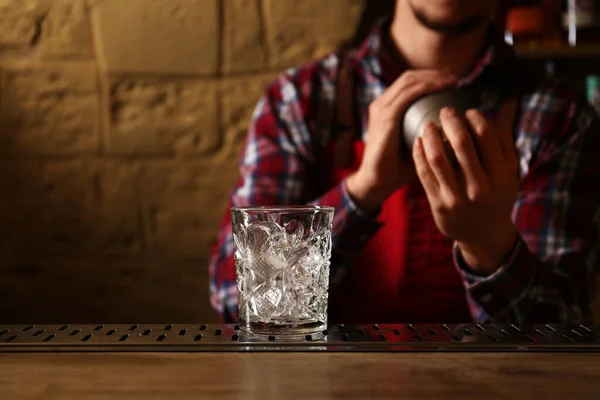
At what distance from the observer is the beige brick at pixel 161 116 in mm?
1863

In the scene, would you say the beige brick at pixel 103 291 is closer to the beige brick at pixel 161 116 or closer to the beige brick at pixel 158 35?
the beige brick at pixel 161 116

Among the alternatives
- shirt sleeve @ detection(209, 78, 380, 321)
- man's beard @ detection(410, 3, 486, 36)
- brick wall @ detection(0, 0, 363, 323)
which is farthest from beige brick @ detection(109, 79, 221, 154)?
man's beard @ detection(410, 3, 486, 36)

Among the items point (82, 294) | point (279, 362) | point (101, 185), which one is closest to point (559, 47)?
point (101, 185)

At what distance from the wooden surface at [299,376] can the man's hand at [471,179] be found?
1.55 feet

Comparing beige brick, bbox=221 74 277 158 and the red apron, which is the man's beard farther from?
beige brick, bbox=221 74 277 158

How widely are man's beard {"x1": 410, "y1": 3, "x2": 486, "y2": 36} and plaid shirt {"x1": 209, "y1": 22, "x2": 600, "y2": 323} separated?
77mm

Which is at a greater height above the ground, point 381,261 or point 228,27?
point 228,27

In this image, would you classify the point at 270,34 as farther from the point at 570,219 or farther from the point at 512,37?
the point at 570,219

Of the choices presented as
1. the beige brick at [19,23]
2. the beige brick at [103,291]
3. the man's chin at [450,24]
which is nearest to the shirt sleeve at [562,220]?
the man's chin at [450,24]

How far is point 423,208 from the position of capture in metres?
1.39

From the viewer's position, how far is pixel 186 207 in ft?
6.19

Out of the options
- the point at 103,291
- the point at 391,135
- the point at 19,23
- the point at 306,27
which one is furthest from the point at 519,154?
the point at 19,23

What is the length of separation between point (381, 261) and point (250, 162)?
31cm

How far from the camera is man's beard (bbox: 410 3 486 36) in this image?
146 centimetres
